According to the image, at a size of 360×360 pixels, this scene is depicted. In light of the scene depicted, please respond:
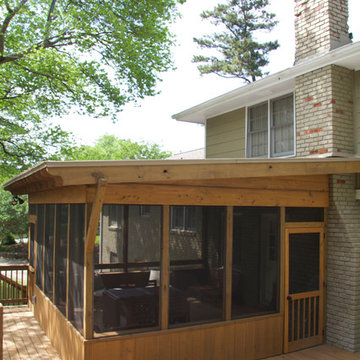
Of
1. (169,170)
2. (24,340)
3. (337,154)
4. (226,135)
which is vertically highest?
(226,135)

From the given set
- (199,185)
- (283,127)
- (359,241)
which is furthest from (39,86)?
(359,241)

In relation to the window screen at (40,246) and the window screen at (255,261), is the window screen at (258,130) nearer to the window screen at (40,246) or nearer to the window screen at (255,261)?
the window screen at (255,261)

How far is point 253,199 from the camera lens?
607cm

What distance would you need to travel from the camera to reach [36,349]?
20.7 ft

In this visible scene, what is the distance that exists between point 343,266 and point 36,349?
5276mm

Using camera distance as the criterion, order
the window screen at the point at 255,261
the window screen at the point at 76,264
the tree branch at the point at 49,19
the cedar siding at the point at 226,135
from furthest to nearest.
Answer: the tree branch at the point at 49,19, the cedar siding at the point at 226,135, the window screen at the point at 255,261, the window screen at the point at 76,264

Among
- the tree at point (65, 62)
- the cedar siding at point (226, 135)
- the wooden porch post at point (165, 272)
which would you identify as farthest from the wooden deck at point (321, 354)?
the tree at point (65, 62)

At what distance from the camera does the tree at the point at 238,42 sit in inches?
1050

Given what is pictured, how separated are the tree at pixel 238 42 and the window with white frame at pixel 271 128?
60.2 feet

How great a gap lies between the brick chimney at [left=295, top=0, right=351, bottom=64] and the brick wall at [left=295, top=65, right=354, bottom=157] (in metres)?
0.83

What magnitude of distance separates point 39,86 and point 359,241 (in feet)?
42.7

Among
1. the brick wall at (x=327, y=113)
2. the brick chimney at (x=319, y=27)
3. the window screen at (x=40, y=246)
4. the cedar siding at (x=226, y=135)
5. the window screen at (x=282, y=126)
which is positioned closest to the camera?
the brick wall at (x=327, y=113)

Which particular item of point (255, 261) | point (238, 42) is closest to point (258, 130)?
point (255, 261)

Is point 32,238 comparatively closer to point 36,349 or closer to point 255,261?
point 36,349
